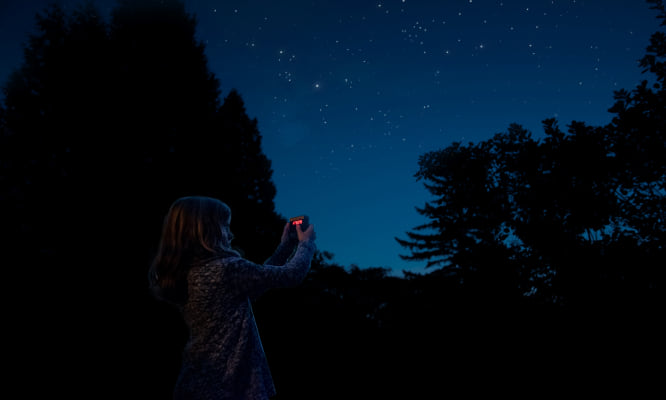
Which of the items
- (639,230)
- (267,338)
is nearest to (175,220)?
(267,338)

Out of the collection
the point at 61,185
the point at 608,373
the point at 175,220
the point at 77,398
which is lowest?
the point at 77,398

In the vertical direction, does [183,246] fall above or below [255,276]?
above

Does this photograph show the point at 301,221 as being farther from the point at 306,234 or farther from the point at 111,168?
the point at 111,168

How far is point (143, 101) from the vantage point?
796 centimetres

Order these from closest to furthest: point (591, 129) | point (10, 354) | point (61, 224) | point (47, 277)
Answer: point (10, 354) < point (47, 277) < point (61, 224) < point (591, 129)

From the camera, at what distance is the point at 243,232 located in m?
9.27

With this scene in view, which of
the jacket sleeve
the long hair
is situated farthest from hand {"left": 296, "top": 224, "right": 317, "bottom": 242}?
the long hair

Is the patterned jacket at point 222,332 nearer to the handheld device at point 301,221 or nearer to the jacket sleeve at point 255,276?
the jacket sleeve at point 255,276

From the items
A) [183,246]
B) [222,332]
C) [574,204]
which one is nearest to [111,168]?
[183,246]

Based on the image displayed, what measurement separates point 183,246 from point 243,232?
770 centimetres

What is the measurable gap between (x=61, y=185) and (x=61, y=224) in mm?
863

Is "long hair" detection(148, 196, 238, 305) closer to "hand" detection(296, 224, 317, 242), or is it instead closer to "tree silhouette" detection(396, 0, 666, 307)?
"hand" detection(296, 224, 317, 242)

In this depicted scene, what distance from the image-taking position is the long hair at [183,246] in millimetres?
1832

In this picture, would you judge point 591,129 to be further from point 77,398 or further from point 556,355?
point 77,398
